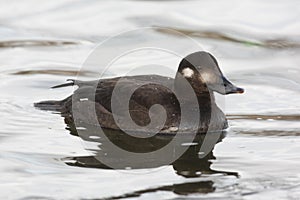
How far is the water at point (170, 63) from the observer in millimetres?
7371

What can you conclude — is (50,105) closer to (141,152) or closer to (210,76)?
(141,152)

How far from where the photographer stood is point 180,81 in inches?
360

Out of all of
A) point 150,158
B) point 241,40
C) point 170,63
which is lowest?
point 150,158

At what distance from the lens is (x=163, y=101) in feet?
29.5

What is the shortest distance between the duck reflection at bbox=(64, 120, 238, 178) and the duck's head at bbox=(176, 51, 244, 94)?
1.37 ft

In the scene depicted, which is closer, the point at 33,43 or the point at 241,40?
the point at 33,43

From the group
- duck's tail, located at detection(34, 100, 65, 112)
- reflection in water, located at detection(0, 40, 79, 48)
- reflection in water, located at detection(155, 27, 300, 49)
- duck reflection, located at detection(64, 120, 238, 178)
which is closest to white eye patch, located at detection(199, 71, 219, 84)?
duck reflection, located at detection(64, 120, 238, 178)

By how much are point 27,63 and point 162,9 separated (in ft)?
9.72

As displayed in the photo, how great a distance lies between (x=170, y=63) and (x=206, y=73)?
2282mm

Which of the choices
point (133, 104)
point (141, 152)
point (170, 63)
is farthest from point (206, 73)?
point (170, 63)

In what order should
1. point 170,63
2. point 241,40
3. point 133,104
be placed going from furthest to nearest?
point 241,40, point 170,63, point 133,104

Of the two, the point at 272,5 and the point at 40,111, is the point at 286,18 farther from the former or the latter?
the point at 40,111

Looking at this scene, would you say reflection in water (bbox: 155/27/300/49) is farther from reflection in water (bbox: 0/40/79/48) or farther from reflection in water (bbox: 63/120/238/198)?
reflection in water (bbox: 63/120/238/198)

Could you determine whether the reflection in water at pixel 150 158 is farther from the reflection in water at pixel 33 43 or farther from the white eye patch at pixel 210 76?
the reflection in water at pixel 33 43
